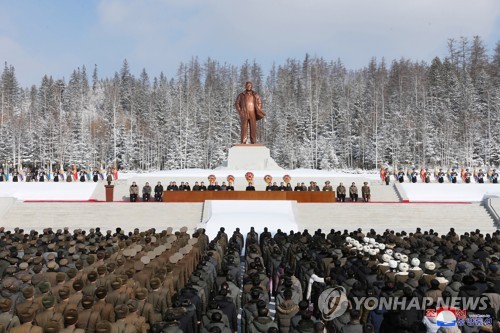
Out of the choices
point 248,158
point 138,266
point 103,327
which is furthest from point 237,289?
point 248,158

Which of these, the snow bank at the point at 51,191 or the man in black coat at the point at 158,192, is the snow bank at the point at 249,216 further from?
the snow bank at the point at 51,191

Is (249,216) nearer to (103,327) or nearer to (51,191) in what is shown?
(51,191)

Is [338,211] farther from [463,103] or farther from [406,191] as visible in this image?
[463,103]

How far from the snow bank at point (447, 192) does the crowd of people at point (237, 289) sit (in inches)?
597

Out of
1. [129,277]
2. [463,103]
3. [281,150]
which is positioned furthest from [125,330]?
[463,103]

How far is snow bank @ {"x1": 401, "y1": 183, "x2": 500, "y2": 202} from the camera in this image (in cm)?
2612

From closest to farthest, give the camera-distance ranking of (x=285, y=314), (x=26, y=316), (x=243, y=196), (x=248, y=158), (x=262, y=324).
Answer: (x=26, y=316), (x=262, y=324), (x=285, y=314), (x=243, y=196), (x=248, y=158)

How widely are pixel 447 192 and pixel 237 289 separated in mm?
22001

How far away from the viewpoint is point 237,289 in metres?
7.35

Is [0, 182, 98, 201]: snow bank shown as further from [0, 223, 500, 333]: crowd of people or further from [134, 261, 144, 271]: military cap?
[134, 261, 144, 271]: military cap

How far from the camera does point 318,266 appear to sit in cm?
962

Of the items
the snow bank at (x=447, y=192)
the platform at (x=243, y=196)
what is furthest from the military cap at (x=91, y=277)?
the snow bank at (x=447, y=192)

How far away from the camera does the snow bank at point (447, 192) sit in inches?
1029

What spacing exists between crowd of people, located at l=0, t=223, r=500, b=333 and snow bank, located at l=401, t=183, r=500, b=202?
597 inches
